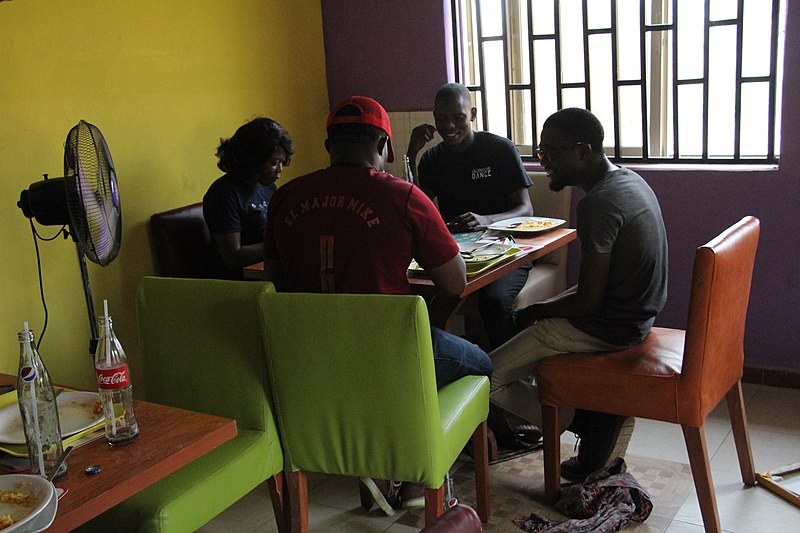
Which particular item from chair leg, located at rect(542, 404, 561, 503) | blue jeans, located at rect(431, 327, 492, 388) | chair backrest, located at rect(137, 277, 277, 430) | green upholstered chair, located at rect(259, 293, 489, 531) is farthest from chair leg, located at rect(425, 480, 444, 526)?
chair leg, located at rect(542, 404, 561, 503)

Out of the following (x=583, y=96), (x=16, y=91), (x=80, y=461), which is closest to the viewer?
(x=80, y=461)

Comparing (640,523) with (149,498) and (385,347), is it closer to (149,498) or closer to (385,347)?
(385,347)

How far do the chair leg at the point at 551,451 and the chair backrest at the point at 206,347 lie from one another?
87cm

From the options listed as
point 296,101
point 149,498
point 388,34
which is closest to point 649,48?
point 388,34

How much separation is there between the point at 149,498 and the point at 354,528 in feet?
2.83

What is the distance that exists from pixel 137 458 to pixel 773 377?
9.14ft

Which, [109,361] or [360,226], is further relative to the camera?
[360,226]

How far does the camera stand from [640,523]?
2469 millimetres

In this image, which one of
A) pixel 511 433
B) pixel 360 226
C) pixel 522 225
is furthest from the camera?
pixel 522 225

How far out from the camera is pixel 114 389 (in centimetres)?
160

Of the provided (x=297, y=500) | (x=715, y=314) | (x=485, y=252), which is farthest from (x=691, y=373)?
(x=297, y=500)

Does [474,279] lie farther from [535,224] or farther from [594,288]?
[535,224]

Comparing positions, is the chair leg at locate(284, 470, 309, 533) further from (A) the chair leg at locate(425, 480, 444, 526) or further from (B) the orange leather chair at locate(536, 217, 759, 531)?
(B) the orange leather chair at locate(536, 217, 759, 531)

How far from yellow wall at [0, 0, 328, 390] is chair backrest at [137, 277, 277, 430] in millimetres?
992
